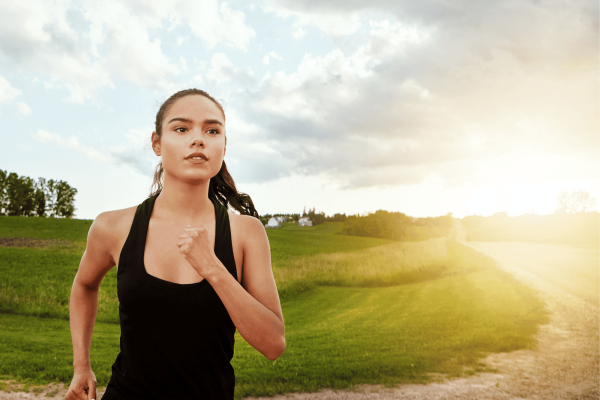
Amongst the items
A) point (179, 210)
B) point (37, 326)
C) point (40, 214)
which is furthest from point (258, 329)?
point (40, 214)

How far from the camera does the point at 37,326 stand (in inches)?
611

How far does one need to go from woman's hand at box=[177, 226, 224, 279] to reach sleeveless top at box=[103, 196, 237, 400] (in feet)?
0.83

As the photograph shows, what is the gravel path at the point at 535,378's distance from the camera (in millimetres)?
9352

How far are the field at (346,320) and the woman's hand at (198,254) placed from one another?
7.91 m

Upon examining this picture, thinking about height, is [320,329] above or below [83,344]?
below

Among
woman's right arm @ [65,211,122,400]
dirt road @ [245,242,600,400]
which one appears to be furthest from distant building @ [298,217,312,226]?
woman's right arm @ [65,211,122,400]

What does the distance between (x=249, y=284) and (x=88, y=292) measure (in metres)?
1.22

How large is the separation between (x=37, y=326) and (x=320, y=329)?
1051cm

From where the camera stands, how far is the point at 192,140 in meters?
2.45

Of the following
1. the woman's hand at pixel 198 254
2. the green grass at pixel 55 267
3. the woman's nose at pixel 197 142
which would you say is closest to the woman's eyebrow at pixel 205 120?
the woman's nose at pixel 197 142

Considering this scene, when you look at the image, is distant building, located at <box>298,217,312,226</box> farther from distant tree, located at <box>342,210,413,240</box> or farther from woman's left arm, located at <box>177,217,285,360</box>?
woman's left arm, located at <box>177,217,285,360</box>

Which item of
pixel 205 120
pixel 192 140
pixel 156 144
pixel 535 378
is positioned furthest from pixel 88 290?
pixel 535 378

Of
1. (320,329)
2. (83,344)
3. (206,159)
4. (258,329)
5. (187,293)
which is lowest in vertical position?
(320,329)

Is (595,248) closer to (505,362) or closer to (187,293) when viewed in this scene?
(505,362)
